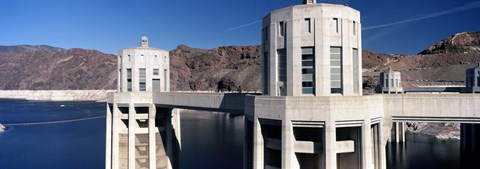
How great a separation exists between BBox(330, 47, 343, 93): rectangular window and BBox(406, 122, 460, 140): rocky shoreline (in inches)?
3891

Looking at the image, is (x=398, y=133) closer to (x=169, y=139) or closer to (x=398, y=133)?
(x=398, y=133)

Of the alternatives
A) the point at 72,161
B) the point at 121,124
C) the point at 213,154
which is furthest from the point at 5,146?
the point at 121,124

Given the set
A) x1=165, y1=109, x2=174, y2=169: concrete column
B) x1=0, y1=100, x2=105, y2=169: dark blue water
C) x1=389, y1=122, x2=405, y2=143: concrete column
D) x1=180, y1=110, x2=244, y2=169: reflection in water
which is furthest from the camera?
x1=389, y1=122, x2=405, y2=143: concrete column

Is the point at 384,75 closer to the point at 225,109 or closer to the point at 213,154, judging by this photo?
the point at 213,154

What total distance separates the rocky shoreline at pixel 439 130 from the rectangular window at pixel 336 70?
9884cm

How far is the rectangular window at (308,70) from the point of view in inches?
825

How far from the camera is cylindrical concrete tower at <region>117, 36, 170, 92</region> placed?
4209 centimetres

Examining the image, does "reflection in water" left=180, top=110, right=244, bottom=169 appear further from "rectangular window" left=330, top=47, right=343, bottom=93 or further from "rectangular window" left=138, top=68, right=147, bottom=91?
"rectangular window" left=330, top=47, right=343, bottom=93

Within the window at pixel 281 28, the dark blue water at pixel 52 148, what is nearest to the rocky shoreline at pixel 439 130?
the dark blue water at pixel 52 148

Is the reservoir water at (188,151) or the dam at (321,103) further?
the reservoir water at (188,151)

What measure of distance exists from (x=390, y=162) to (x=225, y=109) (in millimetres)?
57954

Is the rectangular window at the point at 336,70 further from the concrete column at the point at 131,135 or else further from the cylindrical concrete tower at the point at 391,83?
the cylindrical concrete tower at the point at 391,83

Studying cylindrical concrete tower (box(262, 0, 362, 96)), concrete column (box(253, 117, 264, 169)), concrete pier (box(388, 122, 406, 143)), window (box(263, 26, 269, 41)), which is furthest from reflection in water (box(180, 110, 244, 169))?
cylindrical concrete tower (box(262, 0, 362, 96))

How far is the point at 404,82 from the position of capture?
195 m
